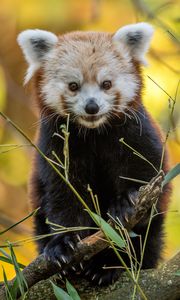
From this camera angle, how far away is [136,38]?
428 cm

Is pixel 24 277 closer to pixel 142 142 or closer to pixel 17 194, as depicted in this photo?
pixel 142 142

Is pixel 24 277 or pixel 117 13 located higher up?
pixel 117 13

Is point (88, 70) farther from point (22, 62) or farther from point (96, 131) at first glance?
point (22, 62)

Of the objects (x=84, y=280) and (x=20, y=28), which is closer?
(x=84, y=280)

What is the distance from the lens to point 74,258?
3.48 m

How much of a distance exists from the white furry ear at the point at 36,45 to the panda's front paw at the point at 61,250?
1.02 metres

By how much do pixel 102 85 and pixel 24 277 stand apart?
1.22m

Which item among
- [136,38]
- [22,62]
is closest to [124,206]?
[136,38]

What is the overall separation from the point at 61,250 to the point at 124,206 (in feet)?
1.25

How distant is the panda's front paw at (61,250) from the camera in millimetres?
3541

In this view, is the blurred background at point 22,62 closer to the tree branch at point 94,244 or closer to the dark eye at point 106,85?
the dark eye at point 106,85

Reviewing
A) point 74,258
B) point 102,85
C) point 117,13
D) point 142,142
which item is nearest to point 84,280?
point 74,258

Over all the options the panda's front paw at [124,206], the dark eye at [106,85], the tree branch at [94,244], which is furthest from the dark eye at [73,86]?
the tree branch at [94,244]

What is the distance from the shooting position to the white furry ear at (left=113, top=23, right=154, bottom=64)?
427 centimetres
